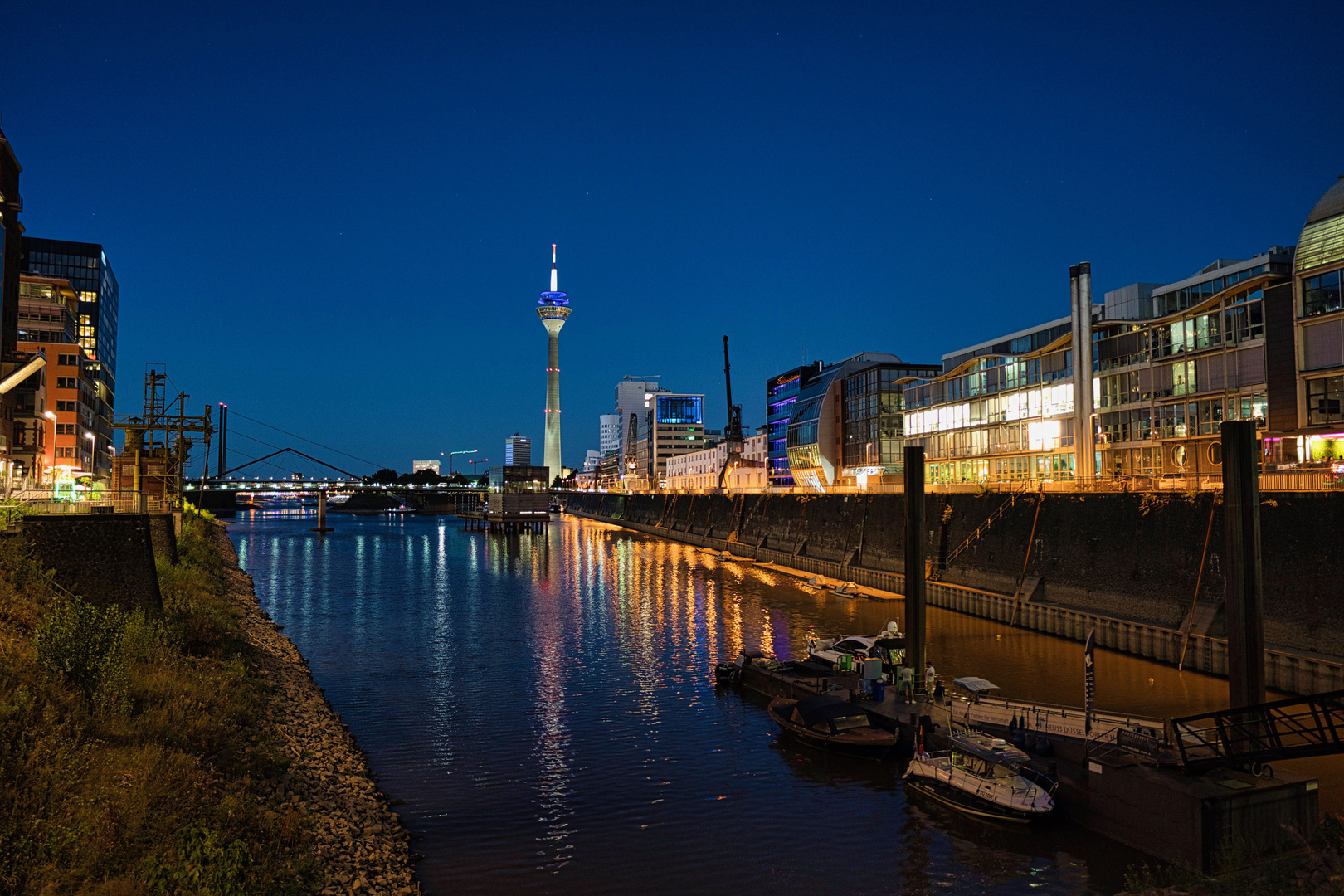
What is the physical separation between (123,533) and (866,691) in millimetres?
23710

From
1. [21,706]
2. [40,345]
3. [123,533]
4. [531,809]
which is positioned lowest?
[531,809]

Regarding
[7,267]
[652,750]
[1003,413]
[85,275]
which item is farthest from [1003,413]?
[85,275]

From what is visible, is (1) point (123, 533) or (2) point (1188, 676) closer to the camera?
(1) point (123, 533)

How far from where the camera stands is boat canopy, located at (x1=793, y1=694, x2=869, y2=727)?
24.9 meters

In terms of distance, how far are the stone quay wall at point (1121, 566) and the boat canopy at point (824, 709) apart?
1565cm

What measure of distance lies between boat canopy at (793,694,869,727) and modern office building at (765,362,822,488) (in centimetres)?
11413

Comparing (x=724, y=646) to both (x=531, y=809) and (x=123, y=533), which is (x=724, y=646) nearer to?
(x=531, y=809)

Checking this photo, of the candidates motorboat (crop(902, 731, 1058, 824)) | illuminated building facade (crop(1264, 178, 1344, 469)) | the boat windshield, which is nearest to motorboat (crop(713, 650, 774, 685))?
motorboat (crop(902, 731, 1058, 824))

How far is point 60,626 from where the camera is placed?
17250 mm

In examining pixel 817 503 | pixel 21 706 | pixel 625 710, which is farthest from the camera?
pixel 817 503

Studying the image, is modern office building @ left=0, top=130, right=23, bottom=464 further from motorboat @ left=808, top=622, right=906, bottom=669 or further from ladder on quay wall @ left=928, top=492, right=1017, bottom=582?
ladder on quay wall @ left=928, top=492, right=1017, bottom=582

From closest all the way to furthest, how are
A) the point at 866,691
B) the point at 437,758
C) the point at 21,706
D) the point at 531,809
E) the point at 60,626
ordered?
1. the point at 21,706
2. the point at 60,626
3. the point at 531,809
4. the point at 437,758
5. the point at 866,691

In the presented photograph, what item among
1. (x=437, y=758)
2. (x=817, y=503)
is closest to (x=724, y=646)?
(x=437, y=758)

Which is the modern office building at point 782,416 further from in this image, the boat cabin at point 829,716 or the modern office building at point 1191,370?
the boat cabin at point 829,716
